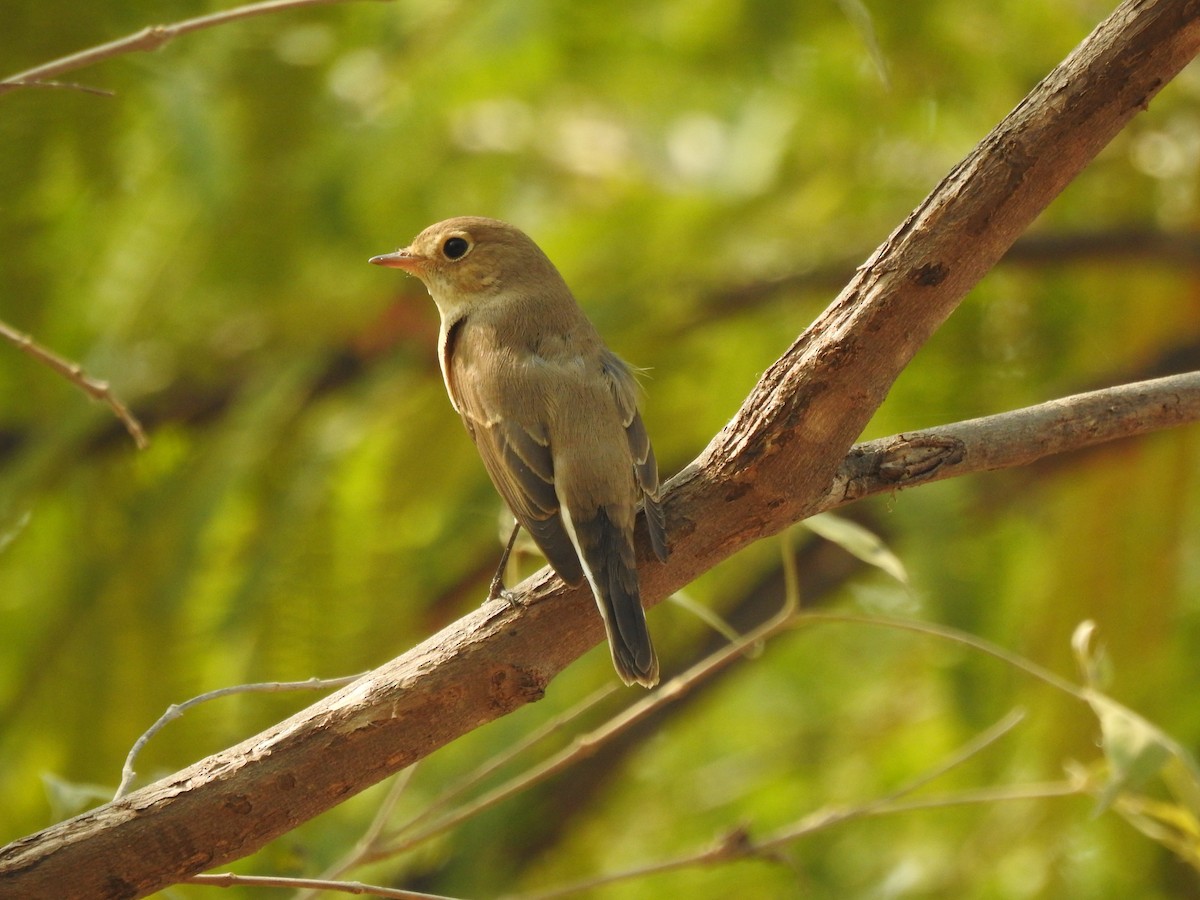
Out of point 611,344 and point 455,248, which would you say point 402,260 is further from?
point 611,344

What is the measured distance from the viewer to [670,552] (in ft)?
7.32

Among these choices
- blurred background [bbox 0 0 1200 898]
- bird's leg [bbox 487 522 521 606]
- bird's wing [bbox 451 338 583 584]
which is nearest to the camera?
bird's leg [bbox 487 522 521 606]

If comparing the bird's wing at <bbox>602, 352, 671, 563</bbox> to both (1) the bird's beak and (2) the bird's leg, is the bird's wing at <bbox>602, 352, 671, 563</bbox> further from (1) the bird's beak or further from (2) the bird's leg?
(1) the bird's beak

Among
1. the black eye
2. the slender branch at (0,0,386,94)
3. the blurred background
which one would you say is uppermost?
the slender branch at (0,0,386,94)

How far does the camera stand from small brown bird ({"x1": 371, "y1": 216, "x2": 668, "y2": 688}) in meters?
2.36

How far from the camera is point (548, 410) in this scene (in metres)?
2.99

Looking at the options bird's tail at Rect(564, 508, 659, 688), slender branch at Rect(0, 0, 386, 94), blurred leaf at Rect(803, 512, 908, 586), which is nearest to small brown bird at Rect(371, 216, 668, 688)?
bird's tail at Rect(564, 508, 659, 688)

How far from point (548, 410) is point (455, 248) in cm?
88

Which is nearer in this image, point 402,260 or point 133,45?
point 133,45

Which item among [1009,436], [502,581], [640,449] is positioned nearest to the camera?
[1009,436]

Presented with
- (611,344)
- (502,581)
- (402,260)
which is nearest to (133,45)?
(502,581)

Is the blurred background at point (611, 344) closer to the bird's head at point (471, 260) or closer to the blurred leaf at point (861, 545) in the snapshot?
the bird's head at point (471, 260)

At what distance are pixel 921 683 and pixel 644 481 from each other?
328cm

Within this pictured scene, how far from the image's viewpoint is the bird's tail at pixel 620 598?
88.5 inches
